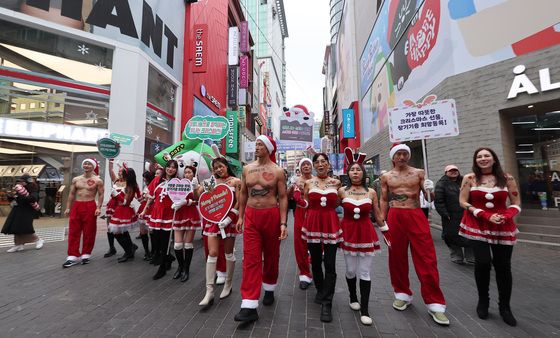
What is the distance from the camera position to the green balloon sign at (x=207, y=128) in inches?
239

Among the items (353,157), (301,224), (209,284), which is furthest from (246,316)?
(353,157)

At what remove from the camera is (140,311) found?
127 inches

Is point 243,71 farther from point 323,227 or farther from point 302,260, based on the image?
point 323,227

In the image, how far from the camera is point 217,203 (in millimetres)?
3631

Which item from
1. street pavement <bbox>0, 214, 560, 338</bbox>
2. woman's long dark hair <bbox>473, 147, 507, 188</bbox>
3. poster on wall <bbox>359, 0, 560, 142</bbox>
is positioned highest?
poster on wall <bbox>359, 0, 560, 142</bbox>

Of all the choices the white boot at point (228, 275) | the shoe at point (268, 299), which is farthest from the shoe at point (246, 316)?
the white boot at point (228, 275)

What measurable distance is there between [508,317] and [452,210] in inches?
106

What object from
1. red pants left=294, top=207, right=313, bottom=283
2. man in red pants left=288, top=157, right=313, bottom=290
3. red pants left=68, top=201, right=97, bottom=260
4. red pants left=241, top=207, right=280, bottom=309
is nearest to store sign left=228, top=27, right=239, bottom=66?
red pants left=68, top=201, right=97, bottom=260

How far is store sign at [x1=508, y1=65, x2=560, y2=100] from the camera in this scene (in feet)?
21.5

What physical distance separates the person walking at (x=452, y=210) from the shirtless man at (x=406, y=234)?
2.49 m

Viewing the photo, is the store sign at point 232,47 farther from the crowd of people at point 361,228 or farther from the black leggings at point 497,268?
the black leggings at point 497,268

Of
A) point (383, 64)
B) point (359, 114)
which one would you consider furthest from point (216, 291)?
point (359, 114)

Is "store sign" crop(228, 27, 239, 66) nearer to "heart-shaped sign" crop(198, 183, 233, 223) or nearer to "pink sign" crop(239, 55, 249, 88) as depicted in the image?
"pink sign" crop(239, 55, 249, 88)

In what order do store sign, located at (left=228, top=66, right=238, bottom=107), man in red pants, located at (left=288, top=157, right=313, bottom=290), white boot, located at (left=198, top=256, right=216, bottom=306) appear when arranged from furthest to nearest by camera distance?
store sign, located at (left=228, top=66, right=238, bottom=107)
man in red pants, located at (left=288, top=157, right=313, bottom=290)
white boot, located at (left=198, top=256, right=216, bottom=306)
